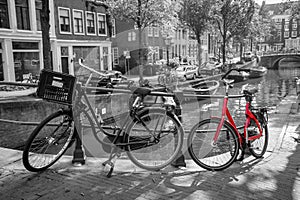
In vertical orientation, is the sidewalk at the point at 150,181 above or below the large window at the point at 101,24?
below

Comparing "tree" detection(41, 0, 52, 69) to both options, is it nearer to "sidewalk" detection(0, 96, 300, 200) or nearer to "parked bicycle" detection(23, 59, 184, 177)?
"sidewalk" detection(0, 96, 300, 200)

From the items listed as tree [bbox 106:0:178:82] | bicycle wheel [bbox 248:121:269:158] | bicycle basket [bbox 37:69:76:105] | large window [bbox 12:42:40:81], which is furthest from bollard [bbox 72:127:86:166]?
large window [bbox 12:42:40:81]

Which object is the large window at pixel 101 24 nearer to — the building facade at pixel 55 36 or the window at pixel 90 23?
the building facade at pixel 55 36

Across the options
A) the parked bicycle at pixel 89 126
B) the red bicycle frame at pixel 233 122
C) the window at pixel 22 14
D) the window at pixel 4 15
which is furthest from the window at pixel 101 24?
the red bicycle frame at pixel 233 122

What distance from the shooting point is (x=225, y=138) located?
13.4 feet

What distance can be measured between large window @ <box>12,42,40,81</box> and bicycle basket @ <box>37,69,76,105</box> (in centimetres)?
2141

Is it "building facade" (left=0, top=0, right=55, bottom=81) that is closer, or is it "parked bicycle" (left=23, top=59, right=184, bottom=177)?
"parked bicycle" (left=23, top=59, right=184, bottom=177)

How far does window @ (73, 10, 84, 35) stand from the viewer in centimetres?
2886

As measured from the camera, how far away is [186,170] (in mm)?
3730

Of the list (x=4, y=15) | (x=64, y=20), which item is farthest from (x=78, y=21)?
(x=4, y=15)

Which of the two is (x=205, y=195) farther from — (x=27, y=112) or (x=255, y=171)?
(x=27, y=112)

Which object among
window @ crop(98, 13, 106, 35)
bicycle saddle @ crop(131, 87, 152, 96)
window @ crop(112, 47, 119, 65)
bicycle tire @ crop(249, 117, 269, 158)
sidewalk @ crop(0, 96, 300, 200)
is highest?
window @ crop(98, 13, 106, 35)

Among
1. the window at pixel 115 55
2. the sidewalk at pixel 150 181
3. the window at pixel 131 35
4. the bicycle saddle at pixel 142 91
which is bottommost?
the sidewalk at pixel 150 181

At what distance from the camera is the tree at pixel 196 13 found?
23958mm
